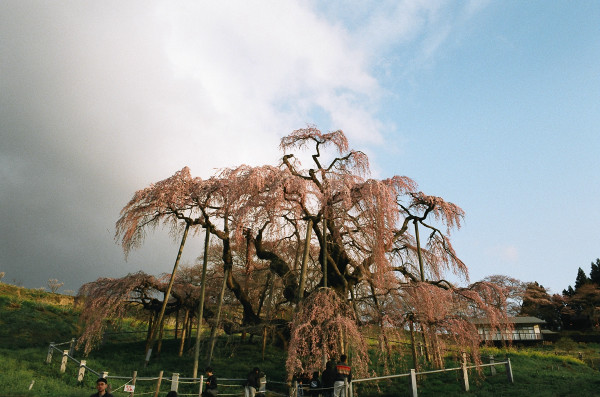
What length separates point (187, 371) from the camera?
58.1 feet

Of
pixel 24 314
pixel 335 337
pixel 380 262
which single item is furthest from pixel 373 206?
pixel 24 314

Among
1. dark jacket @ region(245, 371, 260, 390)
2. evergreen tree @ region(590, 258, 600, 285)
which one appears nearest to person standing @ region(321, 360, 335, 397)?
dark jacket @ region(245, 371, 260, 390)

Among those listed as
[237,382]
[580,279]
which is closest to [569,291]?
[580,279]

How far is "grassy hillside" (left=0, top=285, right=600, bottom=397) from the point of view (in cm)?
1272

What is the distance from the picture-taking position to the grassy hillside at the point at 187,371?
41.7 ft

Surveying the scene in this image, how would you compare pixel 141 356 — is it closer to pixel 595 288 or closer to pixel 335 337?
pixel 335 337

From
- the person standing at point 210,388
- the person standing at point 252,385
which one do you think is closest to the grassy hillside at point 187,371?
the person standing at point 252,385

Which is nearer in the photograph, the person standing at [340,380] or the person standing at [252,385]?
the person standing at [340,380]

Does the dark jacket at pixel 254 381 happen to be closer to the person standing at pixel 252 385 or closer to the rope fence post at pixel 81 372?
the person standing at pixel 252 385

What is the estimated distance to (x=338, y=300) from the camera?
1329 cm

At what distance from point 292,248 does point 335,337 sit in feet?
33.4

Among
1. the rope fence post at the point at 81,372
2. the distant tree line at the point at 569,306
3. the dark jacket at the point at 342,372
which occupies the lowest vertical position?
the rope fence post at the point at 81,372

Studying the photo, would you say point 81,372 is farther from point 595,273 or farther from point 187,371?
point 595,273

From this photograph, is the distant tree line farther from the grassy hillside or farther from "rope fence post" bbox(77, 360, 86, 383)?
"rope fence post" bbox(77, 360, 86, 383)
